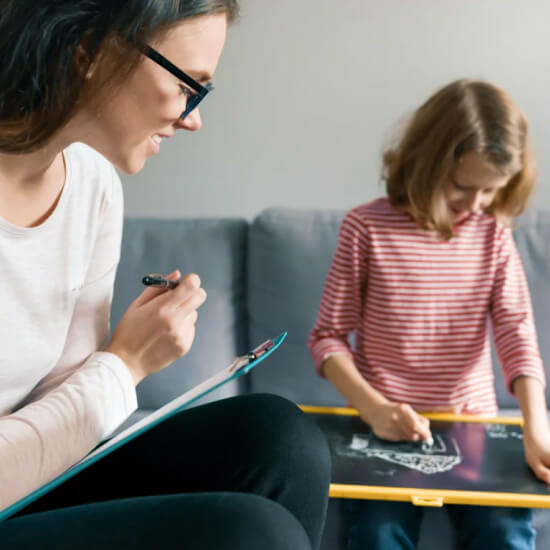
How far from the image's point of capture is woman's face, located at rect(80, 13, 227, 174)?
75 cm

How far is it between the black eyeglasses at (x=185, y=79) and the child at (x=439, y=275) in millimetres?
693

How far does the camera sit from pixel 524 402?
1.29 metres

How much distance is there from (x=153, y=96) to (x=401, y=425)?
2.34 feet

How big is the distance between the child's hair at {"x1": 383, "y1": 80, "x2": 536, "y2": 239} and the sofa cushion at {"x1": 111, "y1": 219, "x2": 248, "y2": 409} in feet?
1.46

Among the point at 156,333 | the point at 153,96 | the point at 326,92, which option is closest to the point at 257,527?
the point at 156,333

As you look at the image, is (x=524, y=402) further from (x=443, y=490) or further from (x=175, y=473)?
(x=175, y=473)

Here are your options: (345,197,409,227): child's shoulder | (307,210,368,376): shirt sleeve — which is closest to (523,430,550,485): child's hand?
(307,210,368,376): shirt sleeve

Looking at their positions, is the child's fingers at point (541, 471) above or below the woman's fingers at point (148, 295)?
below

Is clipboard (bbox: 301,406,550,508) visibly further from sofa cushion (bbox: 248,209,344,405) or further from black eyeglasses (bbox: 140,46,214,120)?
black eyeglasses (bbox: 140,46,214,120)

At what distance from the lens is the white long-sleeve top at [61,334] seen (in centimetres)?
70

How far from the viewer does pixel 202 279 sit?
5.51 feet

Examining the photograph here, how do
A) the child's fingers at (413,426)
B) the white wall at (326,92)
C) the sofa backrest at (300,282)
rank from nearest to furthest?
the child's fingers at (413,426)
the sofa backrest at (300,282)
the white wall at (326,92)

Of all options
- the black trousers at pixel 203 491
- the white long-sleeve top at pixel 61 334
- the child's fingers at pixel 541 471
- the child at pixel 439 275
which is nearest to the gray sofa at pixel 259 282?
the child at pixel 439 275

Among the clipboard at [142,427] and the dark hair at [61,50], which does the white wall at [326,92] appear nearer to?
the dark hair at [61,50]
